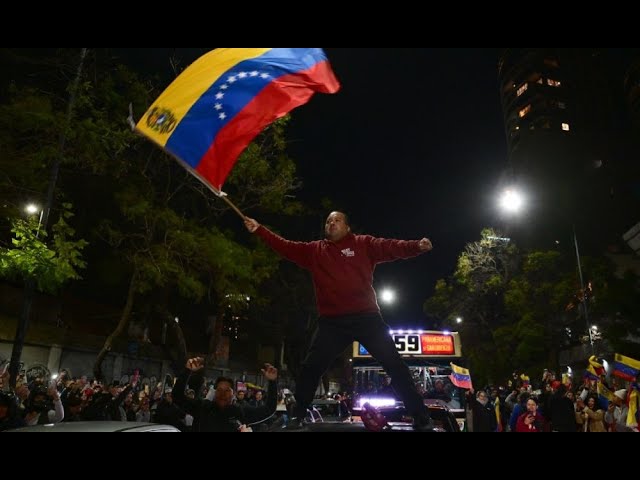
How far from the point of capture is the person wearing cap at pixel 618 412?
441 inches

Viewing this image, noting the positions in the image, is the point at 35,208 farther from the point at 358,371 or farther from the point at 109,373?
the point at 109,373

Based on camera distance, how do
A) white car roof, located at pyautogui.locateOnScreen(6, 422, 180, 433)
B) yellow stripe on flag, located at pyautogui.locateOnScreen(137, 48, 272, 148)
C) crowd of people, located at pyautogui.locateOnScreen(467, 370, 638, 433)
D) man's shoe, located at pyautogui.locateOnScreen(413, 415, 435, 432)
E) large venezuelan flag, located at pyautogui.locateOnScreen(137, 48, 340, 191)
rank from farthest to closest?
crowd of people, located at pyautogui.locateOnScreen(467, 370, 638, 433) < yellow stripe on flag, located at pyautogui.locateOnScreen(137, 48, 272, 148) < large venezuelan flag, located at pyautogui.locateOnScreen(137, 48, 340, 191) < man's shoe, located at pyautogui.locateOnScreen(413, 415, 435, 432) < white car roof, located at pyautogui.locateOnScreen(6, 422, 180, 433)

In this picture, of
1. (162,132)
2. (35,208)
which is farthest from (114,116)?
(162,132)

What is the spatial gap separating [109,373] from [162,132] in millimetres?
23227

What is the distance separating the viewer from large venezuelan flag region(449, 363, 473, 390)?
13039mm

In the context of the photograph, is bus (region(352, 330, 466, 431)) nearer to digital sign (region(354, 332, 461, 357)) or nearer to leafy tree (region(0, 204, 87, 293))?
digital sign (region(354, 332, 461, 357))

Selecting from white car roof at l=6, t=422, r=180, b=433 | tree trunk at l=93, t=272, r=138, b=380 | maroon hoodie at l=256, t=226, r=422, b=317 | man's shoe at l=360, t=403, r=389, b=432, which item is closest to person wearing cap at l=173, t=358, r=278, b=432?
white car roof at l=6, t=422, r=180, b=433

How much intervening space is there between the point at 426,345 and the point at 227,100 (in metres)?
10.1

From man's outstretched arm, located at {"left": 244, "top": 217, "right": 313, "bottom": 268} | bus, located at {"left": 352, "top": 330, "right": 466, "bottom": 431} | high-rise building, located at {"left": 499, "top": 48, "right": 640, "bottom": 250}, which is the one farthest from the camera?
high-rise building, located at {"left": 499, "top": 48, "right": 640, "bottom": 250}

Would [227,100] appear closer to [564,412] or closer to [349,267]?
[349,267]

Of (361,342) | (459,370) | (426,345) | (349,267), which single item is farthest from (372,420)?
(426,345)

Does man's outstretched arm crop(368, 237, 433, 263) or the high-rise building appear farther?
the high-rise building

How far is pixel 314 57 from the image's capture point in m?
5.89

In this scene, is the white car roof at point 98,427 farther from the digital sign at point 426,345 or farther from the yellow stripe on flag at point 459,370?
the yellow stripe on flag at point 459,370
